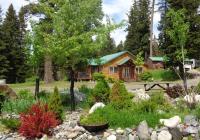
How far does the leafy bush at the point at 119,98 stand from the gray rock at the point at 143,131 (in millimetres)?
2283

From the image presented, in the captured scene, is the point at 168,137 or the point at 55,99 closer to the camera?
the point at 168,137

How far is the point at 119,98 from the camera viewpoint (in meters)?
13.2

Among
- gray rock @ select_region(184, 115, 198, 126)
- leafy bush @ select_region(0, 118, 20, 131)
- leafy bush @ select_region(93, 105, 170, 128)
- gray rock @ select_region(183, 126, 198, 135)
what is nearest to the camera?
gray rock @ select_region(183, 126, 198, 135)

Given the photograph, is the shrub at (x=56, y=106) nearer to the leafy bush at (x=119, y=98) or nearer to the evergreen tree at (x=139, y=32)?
the leafy bush at (x=119, y=98)

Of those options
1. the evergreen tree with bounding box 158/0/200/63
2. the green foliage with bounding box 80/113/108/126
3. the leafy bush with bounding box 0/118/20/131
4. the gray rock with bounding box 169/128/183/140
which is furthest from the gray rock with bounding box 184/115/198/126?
the evergreen tree with bounding box 158/0/200/63

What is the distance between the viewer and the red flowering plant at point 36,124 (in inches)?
430

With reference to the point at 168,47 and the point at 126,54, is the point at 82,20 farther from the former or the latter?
the point at 126,54

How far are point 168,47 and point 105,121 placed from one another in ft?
108

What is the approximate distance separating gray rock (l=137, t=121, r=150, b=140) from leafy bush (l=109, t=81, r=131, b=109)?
228 cm

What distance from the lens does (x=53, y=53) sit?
16031 mm

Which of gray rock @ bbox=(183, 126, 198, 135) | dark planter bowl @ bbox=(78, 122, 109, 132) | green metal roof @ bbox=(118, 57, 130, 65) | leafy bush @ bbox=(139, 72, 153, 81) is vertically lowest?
gray rock @ bbox=(183, 126, 198, 135)

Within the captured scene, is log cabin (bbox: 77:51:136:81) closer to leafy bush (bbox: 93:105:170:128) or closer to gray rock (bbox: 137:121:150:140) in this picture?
leafy bush (bbox: 93:105:170:128)

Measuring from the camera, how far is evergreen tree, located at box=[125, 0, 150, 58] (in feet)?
214

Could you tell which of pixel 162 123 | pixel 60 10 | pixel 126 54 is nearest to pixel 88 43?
pixel 60 10
